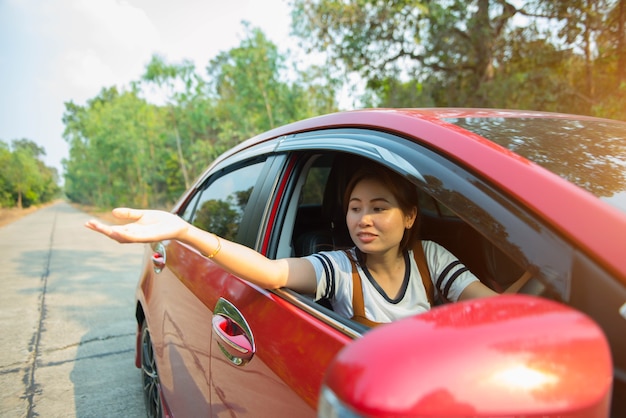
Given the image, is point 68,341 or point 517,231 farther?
point 68,341

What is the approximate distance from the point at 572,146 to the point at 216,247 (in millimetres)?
1092

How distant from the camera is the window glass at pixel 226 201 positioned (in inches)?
80.6

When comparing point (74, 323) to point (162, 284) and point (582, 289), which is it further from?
point (582, 289)

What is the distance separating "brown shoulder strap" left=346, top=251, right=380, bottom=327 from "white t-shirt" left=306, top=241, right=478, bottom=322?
0.01m

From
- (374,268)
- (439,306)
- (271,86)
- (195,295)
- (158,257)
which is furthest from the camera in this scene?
(271,86)

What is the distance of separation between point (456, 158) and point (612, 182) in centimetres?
38

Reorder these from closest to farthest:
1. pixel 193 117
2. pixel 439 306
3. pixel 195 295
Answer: pixel 439 306 → pixel 195 295 → pixel 193 117

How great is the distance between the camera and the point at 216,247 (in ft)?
4.50

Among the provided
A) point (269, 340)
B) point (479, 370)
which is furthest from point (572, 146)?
point (269, 340)

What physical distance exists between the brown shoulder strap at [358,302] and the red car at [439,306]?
208mm

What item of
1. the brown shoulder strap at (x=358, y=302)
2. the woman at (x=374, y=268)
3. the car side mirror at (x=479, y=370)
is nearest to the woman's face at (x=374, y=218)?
the woman at (x=374, y=268)

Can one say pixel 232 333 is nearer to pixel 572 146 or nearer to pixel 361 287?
pixel 361 287

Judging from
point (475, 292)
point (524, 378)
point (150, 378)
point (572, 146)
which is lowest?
point (150, 378)

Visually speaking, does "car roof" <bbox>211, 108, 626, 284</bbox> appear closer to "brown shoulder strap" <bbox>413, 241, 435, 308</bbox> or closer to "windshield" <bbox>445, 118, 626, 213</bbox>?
"windshield" <bbox>445, 118, 626, 213</bbox>
